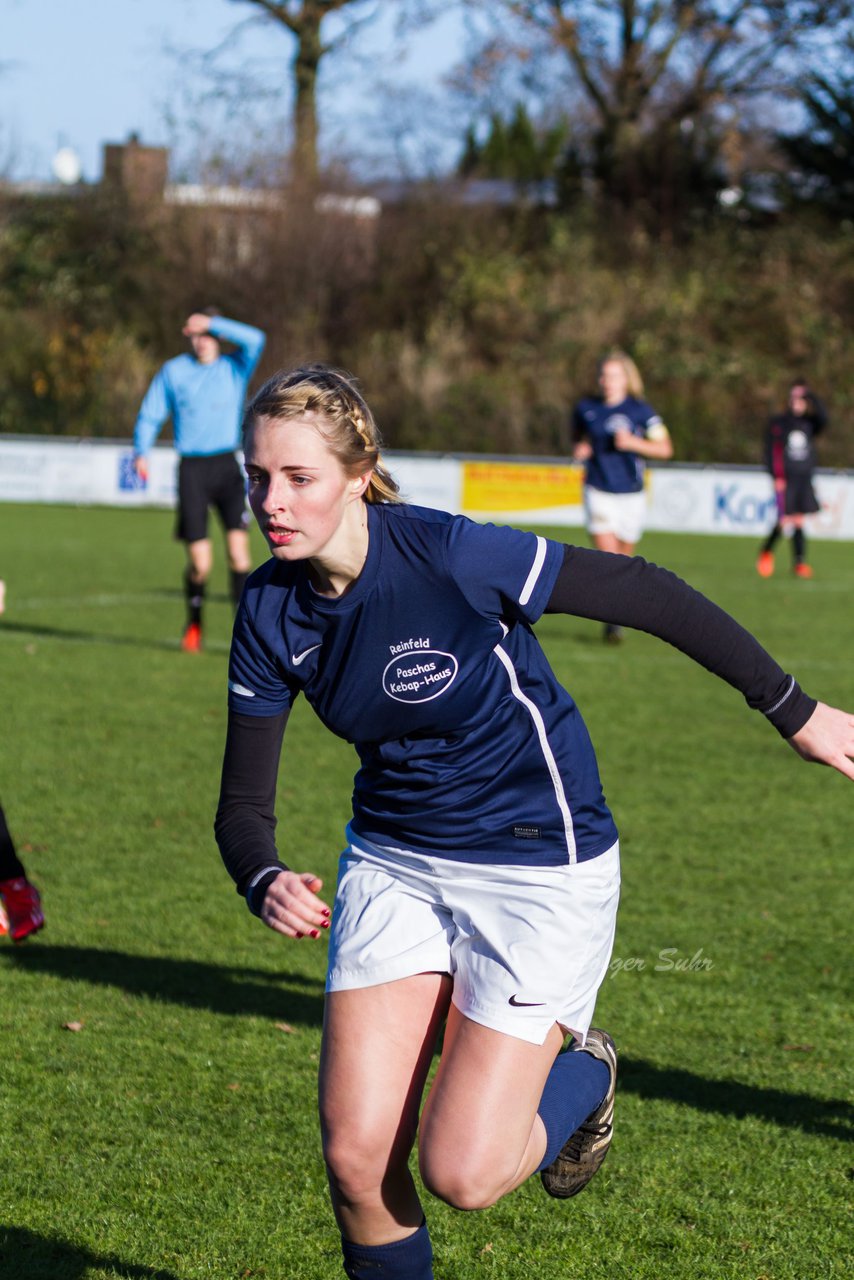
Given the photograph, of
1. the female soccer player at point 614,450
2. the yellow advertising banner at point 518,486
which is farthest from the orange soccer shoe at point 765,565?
the yellow advertising banner at point 518,486

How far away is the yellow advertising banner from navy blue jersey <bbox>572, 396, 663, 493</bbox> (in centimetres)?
1293

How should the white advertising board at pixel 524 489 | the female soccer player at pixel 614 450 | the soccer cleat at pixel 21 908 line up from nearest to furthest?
the soccer cleat at pixel 21 908
the female soccer player at pixel 614 450
the white advertising board at pixel 524 489

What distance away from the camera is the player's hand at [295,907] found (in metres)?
2.85

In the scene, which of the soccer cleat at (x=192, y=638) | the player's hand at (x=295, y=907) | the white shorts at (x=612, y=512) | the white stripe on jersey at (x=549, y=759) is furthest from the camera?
the white shorts at (x=612, y=512)

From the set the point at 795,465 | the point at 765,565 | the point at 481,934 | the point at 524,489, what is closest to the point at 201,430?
the point at 481,934

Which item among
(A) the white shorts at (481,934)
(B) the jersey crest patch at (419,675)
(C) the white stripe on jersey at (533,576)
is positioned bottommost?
(A) the white shorts at (481,934)

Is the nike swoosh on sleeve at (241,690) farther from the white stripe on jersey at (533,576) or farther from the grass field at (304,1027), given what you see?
the grass field at (304,1027)

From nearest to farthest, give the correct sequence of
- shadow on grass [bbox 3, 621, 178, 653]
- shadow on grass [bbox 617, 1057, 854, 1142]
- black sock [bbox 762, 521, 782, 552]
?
shadow on grass [bbox 617, 1057, 854, 1142] < shadow on grass [bbox 3, 621, 178, 653] < black sock [bbox 762, 521, 782, 552]

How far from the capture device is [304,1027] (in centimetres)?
493

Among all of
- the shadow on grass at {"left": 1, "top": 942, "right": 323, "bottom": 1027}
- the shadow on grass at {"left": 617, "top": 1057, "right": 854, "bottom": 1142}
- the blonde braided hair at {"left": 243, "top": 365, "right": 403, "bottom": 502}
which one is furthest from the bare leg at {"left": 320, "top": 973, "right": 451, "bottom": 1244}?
the shadow on grass at {"left": 1, "top": 942, "right": 323, "bottom": 1027}

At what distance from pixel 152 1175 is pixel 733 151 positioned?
132 feet

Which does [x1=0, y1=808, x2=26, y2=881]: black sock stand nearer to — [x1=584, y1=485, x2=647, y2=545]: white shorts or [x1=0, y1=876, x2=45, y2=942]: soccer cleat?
[x1=0, y1=876, x2=45, y2=942]: soccer cleat

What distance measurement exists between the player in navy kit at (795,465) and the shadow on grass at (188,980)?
15.2 metres

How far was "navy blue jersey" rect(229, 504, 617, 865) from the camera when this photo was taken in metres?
3.16
